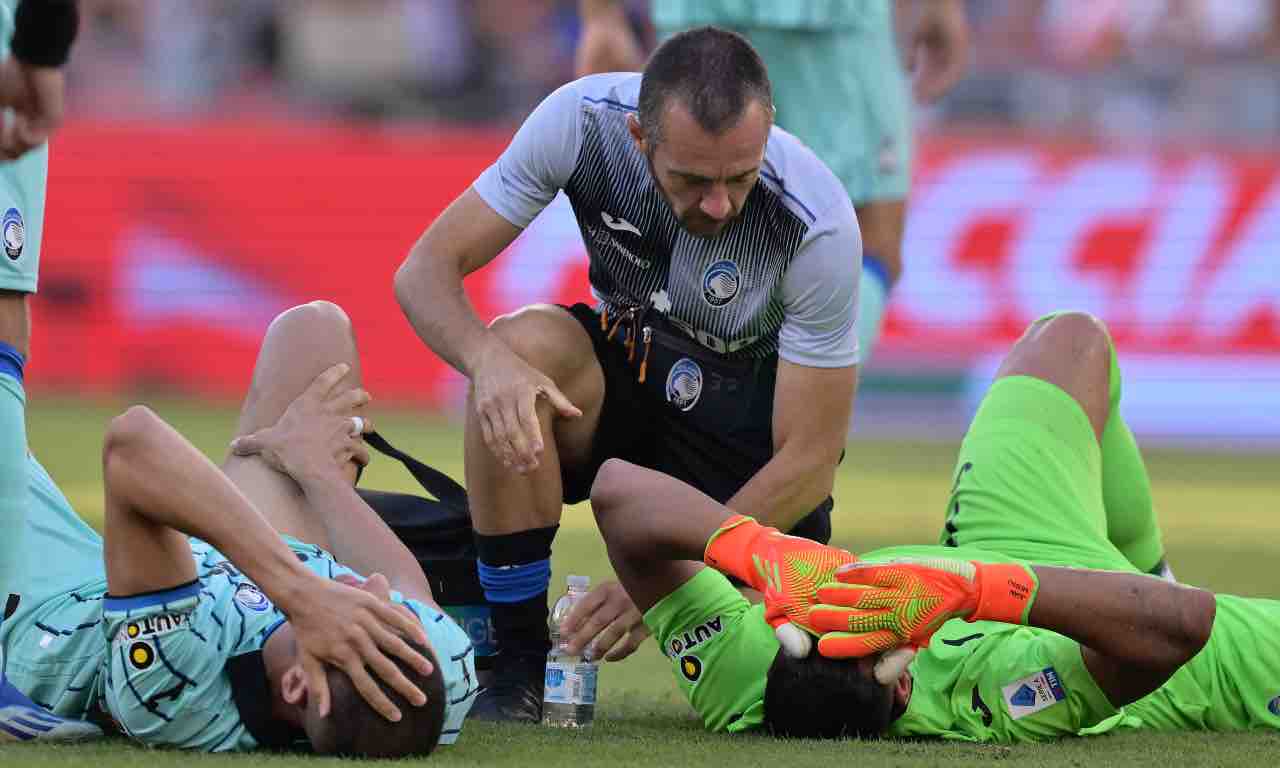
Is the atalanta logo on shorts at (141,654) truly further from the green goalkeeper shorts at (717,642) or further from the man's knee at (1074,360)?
the man's knee at (1074,360)

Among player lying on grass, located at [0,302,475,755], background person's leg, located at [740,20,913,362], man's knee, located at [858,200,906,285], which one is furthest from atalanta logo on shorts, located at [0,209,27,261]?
man's knee, located at [858,200,906,285]

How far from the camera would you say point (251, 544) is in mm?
3596

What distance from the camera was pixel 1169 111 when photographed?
47.4 ft

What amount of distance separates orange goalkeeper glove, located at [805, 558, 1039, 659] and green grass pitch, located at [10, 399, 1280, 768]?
0.26 m

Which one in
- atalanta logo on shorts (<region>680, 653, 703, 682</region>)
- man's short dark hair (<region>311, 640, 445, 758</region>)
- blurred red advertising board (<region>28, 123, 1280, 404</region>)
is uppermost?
man's short dark hair (<region>311, 640, 445, 758</region>)

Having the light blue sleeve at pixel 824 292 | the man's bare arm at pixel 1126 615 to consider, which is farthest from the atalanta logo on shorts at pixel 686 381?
the man's bare arm at pixel 1126 615

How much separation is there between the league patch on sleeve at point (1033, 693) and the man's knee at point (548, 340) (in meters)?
1.39

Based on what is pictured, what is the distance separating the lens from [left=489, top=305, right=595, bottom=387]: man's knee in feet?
15.9

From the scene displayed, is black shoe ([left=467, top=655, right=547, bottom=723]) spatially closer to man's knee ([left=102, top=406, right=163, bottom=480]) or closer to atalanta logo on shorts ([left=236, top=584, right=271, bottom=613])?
atalanta logo on shorts ([left=236, top=584, right=271, bottom=613])

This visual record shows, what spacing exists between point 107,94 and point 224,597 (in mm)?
11664

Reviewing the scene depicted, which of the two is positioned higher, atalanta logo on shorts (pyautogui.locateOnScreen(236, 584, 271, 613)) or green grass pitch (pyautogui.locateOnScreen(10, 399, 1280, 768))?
atalanta logo on shorts (pyautogui.locateOnScreen(236, 584, 271, 613))

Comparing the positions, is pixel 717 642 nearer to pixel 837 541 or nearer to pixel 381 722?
pixel 381 722

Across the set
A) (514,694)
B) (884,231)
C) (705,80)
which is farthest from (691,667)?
(884,231)

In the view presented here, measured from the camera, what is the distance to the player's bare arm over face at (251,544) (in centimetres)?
355
